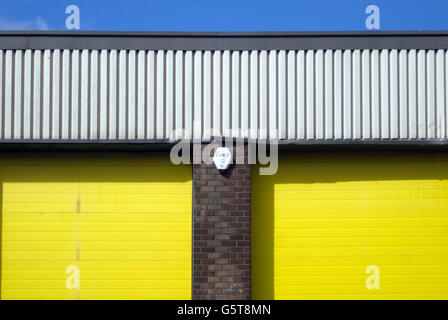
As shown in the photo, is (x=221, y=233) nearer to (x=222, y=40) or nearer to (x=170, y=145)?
(x=170, y=145)

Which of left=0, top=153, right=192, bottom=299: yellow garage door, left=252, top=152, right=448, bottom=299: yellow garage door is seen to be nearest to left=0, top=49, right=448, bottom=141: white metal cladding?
left=0, top=153, right=192, bottom=299: yellow garage door

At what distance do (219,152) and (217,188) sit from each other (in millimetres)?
536

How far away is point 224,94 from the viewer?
24.0 ft

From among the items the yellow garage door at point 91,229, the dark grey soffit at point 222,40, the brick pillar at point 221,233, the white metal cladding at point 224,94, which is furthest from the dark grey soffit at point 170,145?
the dark grey soffit at point 222,40

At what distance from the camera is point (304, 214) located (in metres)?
7.47

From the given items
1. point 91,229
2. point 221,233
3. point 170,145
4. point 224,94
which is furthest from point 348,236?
point 91,229

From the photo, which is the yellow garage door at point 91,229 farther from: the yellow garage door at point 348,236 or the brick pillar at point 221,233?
the yellow garage door at point 348,236

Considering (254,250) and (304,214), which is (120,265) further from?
(304,214)

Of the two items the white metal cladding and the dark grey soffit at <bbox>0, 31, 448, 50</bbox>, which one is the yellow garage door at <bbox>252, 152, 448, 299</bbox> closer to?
the white metal cladding

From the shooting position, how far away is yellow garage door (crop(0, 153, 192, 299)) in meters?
7.38

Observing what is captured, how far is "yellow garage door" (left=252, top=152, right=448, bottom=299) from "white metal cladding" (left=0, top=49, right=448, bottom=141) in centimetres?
80

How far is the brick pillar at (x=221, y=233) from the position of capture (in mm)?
7148

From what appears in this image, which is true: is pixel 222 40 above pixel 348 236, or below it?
above

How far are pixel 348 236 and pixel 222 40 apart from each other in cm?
356
